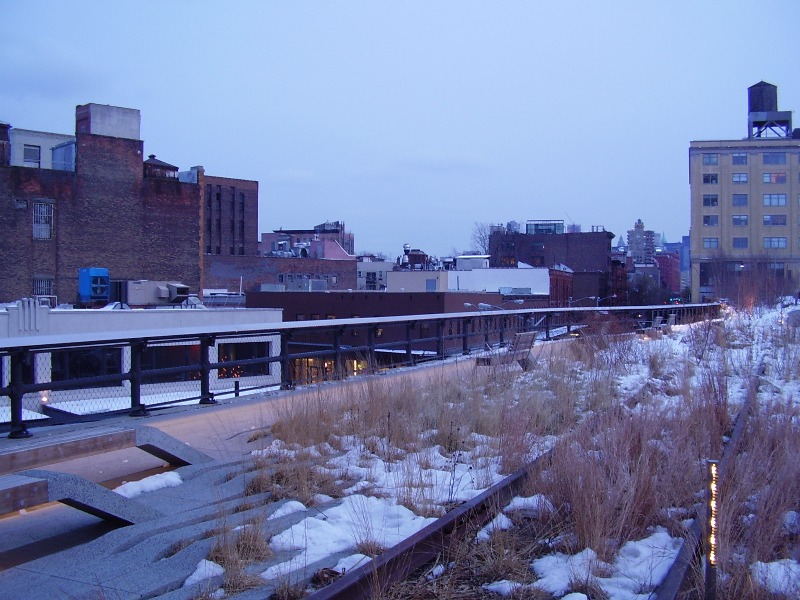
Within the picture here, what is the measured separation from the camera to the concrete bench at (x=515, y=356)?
14672 millimetres

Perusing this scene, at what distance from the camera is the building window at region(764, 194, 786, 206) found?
277 ft

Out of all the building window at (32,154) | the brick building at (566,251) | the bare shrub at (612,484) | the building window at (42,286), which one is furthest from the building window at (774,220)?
the bare shrub at (612,484)

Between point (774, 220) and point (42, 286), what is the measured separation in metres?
74.3

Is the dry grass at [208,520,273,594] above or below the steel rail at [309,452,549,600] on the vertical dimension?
below

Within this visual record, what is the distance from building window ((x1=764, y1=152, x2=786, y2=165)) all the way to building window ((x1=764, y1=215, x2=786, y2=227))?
5913mm

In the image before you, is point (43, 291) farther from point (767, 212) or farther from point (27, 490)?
point (767, 212)

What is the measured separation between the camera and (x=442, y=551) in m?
5.34

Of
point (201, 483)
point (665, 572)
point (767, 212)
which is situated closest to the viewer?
point (665, 572)

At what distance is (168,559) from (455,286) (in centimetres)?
7453

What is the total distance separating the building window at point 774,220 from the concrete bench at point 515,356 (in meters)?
79.3

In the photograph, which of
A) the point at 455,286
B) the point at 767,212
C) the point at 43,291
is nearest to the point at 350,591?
the point at 43,291

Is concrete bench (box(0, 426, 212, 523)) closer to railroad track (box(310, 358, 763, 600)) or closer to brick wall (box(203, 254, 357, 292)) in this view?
railroad track (box(310, 358, 763, 600))

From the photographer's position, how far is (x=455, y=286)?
7944 centimetres

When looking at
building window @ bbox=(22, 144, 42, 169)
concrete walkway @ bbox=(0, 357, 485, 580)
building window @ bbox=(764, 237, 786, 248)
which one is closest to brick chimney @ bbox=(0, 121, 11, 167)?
building window @ bbox=(22, 144, 42, 169)
